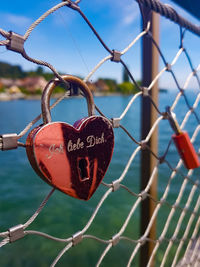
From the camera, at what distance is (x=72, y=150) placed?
11.1 inches

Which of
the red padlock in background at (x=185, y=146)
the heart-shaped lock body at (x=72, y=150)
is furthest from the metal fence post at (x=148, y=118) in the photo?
the heart-shaped lock body at (x=72, y=150)

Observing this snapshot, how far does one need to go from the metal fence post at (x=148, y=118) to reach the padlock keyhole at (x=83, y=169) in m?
0.27

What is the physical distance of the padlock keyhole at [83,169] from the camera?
30cm

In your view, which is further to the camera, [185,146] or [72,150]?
[185,146]

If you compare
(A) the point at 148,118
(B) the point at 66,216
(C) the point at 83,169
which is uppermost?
(A) the point at 148,118

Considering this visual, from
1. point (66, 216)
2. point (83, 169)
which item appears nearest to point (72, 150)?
point (83, 169)

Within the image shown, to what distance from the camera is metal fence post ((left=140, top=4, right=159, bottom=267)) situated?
1.68ft

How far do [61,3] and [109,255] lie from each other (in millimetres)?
1946

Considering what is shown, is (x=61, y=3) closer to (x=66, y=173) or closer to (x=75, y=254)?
(x=66, y=173)

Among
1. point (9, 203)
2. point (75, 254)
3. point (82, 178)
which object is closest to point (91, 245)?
point (75, 254)

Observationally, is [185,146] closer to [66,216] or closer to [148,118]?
[148,118]

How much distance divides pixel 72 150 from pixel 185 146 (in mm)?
374

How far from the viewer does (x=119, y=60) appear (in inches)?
16.3

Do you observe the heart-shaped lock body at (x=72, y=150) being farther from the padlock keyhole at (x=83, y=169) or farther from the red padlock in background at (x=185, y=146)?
the red padlock in background at (x=185, y=146)
